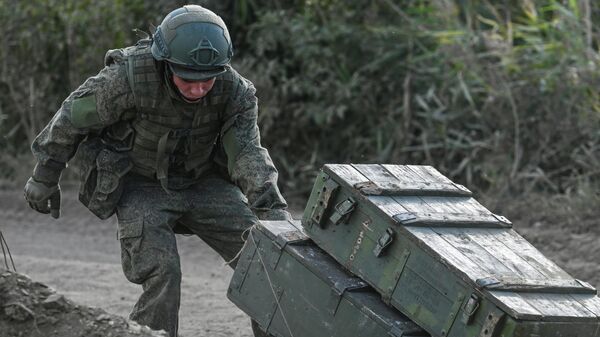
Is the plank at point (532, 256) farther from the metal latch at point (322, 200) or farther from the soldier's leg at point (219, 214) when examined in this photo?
the soldier's leg at point (219, 214)

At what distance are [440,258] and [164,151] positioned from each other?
64.8 inches

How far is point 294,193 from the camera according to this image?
11336mm

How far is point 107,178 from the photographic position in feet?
18.8

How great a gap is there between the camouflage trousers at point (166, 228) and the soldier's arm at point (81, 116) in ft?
1.14

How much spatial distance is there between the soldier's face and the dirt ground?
68.9 inches

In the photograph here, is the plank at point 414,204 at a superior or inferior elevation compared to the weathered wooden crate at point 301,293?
superior

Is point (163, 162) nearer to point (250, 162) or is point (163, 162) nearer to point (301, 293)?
point (250, 162)

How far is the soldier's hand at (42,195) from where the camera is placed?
5.66 metres

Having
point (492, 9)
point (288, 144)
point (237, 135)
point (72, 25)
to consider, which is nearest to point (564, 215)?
point (492, 9)

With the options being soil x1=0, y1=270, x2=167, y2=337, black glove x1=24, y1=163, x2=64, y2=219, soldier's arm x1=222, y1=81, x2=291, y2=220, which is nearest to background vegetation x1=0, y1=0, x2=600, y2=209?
soldier's arm x1=222, y1=81, x2=291, y2=220

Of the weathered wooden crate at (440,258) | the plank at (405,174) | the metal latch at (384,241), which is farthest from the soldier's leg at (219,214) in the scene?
the metal latch at (384,241)

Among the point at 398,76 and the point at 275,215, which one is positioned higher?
the point at 275,215

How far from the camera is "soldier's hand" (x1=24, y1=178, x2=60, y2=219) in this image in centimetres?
566

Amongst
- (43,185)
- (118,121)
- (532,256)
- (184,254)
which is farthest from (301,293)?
(184,254)
